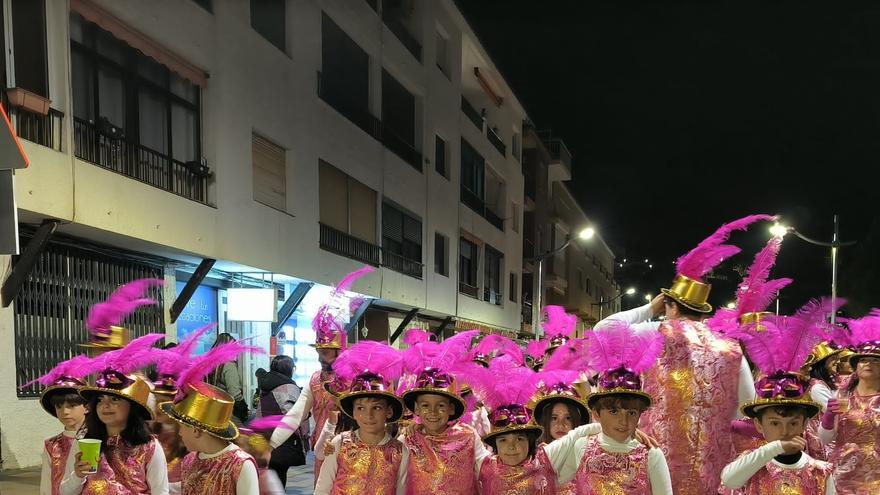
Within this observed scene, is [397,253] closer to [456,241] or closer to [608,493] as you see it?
[456,241]

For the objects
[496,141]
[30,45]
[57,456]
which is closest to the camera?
[57,456]

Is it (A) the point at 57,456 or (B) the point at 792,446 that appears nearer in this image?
(B) the point at 792,446

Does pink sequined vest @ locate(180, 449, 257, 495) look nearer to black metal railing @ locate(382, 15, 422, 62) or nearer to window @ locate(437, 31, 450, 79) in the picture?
black metal railing @ locate(382, 15, 422, 62)

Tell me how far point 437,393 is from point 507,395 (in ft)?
1.42

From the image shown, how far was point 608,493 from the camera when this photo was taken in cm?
437

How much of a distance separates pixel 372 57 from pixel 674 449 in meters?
18.8

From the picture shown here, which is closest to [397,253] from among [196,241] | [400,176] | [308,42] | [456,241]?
[400,176]

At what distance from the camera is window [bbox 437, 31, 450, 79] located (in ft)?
97.2

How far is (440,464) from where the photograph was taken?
4906 mm

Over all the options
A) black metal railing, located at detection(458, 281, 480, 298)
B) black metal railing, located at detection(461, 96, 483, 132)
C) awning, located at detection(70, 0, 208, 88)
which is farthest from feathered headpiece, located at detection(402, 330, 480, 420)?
black metal railing, located at detection(461, 96, 483, 132)

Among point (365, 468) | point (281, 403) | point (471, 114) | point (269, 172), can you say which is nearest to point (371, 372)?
point (365, 468)

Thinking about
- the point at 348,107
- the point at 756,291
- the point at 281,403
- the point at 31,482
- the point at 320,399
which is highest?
the point at 348,107

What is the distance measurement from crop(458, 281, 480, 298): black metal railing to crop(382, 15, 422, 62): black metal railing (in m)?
9.18

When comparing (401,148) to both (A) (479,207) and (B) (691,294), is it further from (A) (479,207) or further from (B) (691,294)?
(B) (691,294)
